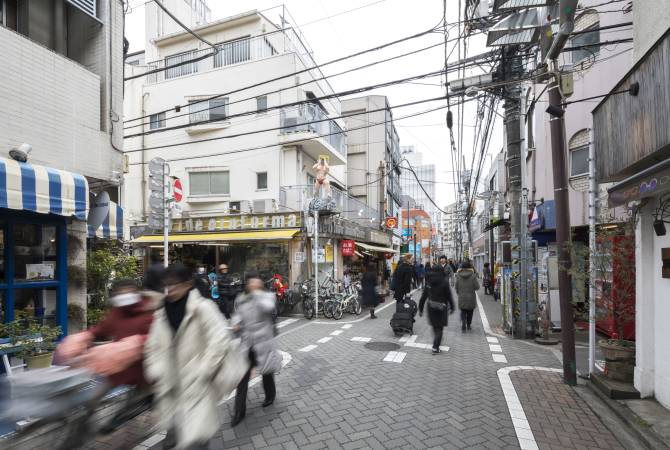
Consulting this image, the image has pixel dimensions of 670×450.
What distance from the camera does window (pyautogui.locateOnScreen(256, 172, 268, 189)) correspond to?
58.3ft

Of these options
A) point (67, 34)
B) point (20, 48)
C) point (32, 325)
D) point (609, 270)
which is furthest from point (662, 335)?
point (67, 34)

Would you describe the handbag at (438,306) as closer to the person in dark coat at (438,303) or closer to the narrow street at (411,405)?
the person in dark coat at (438,303)

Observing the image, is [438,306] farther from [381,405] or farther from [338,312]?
[338,312]

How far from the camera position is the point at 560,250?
5984 millimetres

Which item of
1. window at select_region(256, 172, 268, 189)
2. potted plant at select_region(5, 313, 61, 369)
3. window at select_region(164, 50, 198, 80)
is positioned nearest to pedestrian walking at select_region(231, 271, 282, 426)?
potted plant at select_region(5, 313, 61, 369)

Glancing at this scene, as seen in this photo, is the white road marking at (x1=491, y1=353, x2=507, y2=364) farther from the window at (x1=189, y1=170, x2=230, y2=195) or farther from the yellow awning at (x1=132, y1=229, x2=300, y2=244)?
the window at (x1=189, y1=170, x2=230, y2=195)

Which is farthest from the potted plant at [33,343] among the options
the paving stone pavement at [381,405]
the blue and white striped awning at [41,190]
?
the paving stone pavement at [381,405]

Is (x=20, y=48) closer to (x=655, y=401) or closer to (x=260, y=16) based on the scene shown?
(x=655, y=401)

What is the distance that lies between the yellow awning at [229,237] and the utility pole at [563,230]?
9.44 m

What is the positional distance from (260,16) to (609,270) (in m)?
18.2

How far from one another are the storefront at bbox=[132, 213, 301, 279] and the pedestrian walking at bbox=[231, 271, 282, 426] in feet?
29.8

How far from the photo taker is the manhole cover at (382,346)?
8088 mm

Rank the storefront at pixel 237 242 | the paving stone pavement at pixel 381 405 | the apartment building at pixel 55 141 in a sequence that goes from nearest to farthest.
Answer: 1. the paving stone pavement at pixel 381 405
2. the apartment building at pixel 55 141
3. the storefront at pixel 237 242

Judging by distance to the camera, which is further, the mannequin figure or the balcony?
the balcony
